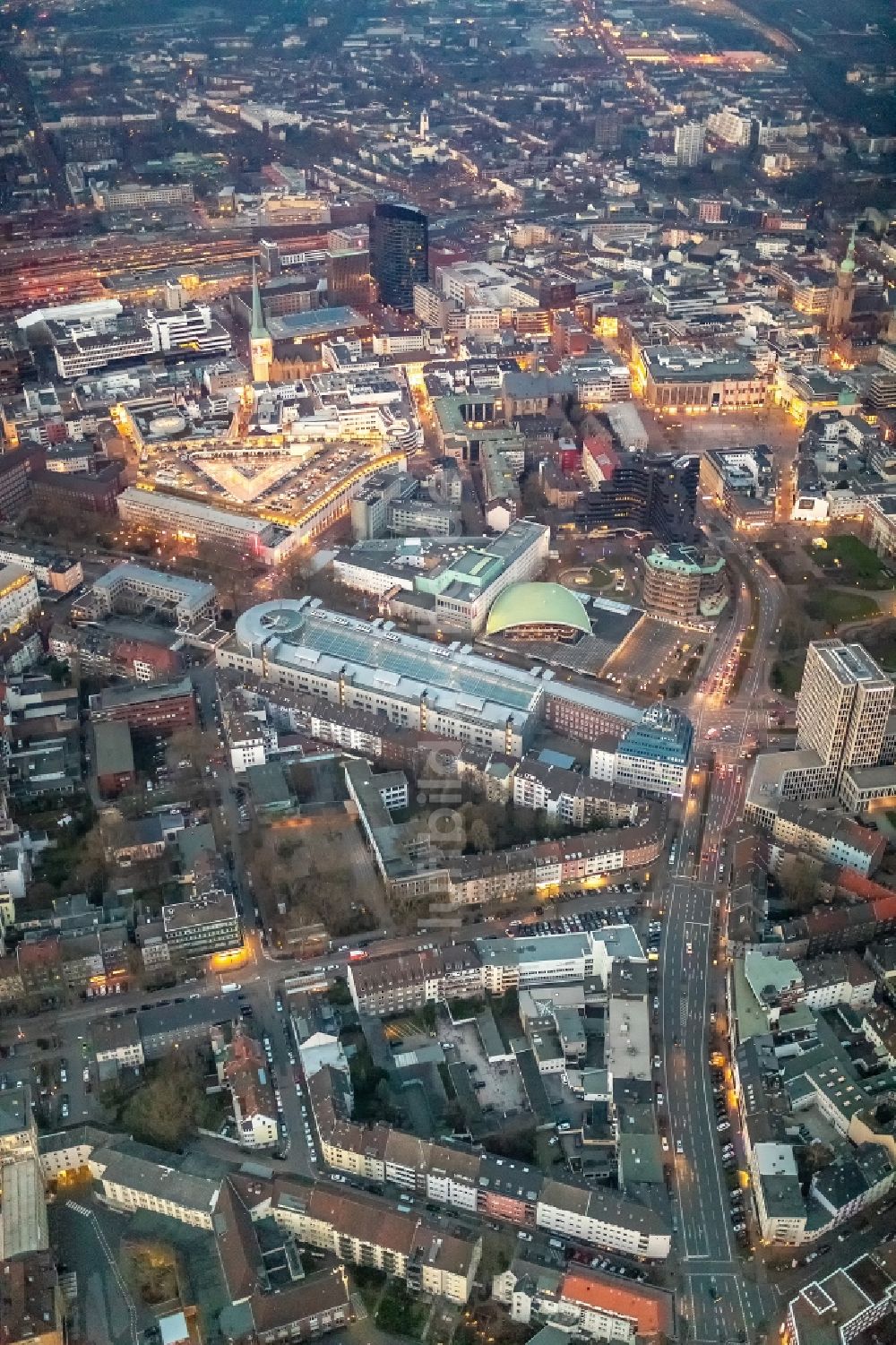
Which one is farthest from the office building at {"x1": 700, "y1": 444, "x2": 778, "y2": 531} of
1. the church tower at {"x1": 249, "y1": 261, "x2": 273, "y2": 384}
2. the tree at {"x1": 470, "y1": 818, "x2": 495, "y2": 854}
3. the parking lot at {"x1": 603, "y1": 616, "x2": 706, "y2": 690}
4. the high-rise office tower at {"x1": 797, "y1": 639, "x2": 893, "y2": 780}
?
the church tower at {"x1": 249, "y1": 261, "x2": 273, "y2": 384}

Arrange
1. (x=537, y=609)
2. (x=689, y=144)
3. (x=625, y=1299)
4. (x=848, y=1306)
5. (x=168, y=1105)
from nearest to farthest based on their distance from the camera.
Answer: (x=848, y=1306), (x=625, y=1299), (x=168, y=1105), (x=537, y=609), (x=689, y=144)

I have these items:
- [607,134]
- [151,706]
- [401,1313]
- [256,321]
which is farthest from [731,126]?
[401,1313]

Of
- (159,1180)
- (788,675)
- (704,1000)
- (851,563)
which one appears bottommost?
(704,1000)

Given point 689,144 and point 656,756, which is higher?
point 689,144

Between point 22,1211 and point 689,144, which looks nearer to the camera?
point 22,1211

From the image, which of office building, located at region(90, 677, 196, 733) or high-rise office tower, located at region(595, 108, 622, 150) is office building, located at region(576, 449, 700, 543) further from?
high-rise office tower, located at region(595, 108, 622, 150)

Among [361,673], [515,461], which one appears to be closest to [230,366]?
[515,461]

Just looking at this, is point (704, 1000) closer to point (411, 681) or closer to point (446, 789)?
point (446, 789)

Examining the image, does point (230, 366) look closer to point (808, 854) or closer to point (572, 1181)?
point (808, 854)
